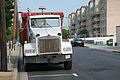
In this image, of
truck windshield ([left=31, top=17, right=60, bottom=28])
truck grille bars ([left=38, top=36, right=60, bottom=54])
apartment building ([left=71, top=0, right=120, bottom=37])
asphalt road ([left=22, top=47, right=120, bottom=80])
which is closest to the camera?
asphalt road ([left=22, top=47, right=120, bottom=80])

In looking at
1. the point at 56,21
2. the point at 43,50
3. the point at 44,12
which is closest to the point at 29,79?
the point at 43,50

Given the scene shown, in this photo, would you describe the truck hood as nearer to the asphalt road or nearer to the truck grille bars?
the truck grille bars

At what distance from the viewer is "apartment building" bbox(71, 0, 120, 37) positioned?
109 metres

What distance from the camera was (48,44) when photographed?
16.8 meters

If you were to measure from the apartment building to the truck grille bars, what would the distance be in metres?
92.2

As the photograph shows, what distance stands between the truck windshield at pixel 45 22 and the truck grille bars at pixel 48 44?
1436mm

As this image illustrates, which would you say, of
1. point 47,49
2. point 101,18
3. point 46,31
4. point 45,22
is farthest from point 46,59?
point 101,18

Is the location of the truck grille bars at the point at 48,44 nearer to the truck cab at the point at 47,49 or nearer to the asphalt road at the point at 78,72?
the truck cab at the point at 47,49

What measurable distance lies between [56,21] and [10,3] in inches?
1246

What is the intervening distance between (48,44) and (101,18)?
105m

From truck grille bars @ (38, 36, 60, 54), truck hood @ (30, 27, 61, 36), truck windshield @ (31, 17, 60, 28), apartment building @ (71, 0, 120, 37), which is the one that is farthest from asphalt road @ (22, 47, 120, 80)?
apartment building @ (71, 0, 120, 37)

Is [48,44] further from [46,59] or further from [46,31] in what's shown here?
[46,31]

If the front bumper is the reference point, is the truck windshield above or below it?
above

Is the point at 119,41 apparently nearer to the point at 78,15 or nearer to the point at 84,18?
the point at 84,18
